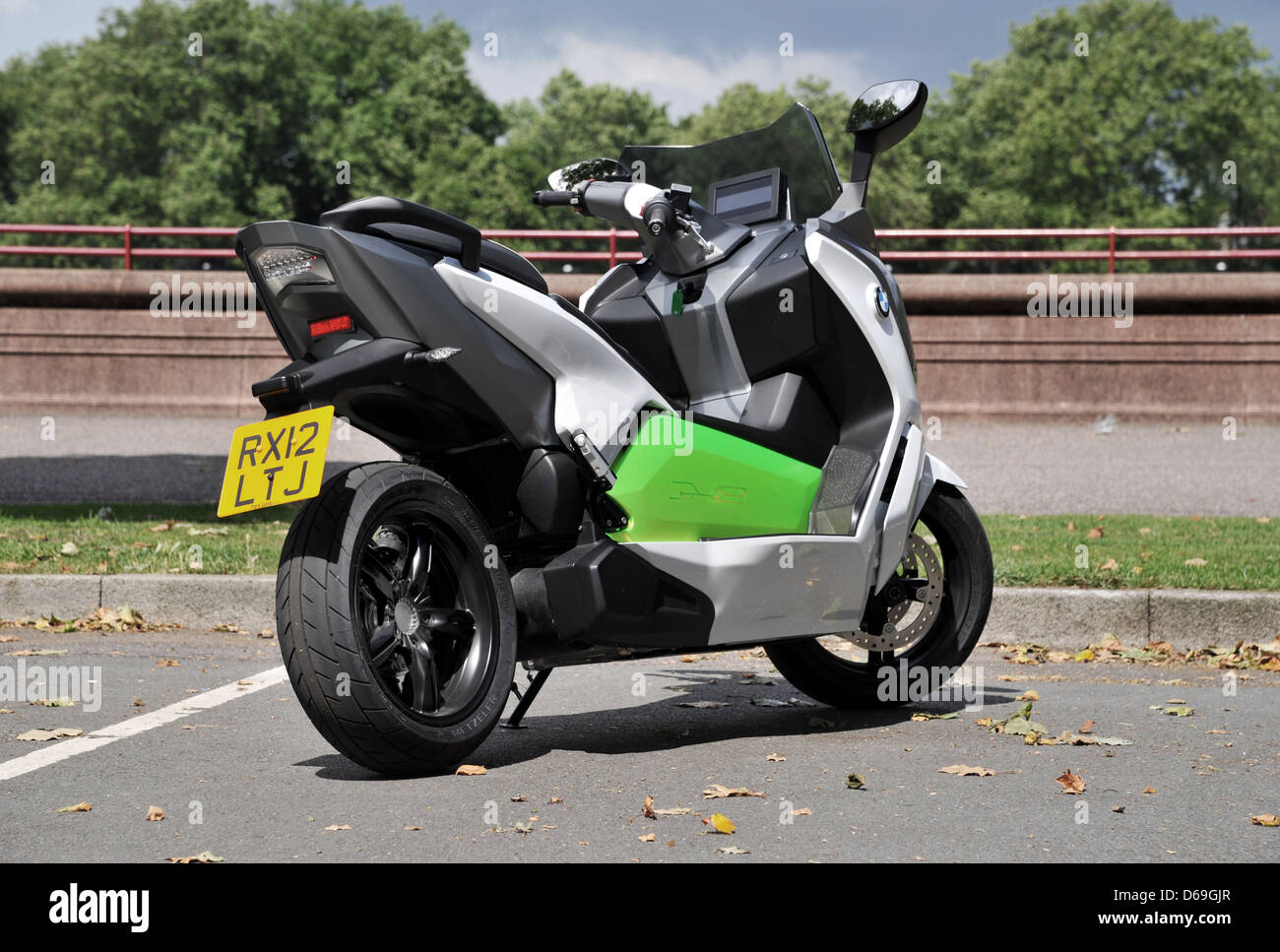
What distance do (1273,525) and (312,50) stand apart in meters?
65.5

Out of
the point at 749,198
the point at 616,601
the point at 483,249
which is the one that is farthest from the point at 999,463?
the point at 483,249

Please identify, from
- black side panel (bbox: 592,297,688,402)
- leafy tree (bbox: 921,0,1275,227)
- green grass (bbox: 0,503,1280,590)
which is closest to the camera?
black side panel (bbox: 592,297,688,402)

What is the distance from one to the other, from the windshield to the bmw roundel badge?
0.35 m

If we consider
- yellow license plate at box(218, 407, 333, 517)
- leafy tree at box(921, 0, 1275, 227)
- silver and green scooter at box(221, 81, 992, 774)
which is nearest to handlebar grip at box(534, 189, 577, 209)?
silver and green scooter at box(221, 81, 992, 774)

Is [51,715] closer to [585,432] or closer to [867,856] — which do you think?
[585,432]

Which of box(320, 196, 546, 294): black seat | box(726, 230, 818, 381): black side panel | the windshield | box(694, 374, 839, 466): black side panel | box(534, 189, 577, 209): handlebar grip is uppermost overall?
the windshield

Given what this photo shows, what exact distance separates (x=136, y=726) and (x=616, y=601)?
65.0 inches

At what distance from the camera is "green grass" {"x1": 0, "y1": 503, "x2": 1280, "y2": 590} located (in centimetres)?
700

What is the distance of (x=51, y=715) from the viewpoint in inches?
189

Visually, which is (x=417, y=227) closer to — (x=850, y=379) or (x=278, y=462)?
(x=278, y=462)

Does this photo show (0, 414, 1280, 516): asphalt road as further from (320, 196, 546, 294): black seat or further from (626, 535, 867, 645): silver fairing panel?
(320, 196, 546, 294): black seat

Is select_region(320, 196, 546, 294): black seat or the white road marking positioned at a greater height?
select_region(320, 196, 546, 294): black seat

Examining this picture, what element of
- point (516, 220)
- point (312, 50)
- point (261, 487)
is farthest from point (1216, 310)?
point (312, 50)
